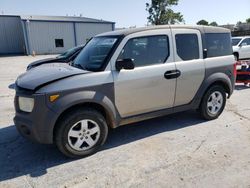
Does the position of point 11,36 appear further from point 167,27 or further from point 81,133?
point 81,133

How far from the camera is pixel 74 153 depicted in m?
3.55

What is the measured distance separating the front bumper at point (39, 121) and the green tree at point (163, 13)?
41348mm

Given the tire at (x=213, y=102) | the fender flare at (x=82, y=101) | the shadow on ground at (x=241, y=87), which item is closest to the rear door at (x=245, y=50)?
the shadow on ground at (x=241, y=87)

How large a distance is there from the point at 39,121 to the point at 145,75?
1.79m

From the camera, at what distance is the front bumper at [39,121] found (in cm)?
321

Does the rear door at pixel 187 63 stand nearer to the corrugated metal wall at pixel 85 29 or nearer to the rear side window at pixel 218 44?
the rear side window at pixel 218 44

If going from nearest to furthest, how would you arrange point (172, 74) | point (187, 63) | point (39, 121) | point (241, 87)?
point (39, 121) < point (172, 74) < point (187, 63) < point (241, 87)

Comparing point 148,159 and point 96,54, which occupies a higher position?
point 96,54

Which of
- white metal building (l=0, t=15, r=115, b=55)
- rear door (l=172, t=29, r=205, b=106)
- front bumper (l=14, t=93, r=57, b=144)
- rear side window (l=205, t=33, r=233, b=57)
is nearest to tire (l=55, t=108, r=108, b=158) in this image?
front bumper (l=14, t=93, r=57, b=144)

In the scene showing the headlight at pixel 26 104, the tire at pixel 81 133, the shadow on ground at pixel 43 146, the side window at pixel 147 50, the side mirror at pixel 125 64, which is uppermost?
the side window at pixel 147 50

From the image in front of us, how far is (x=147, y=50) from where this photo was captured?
4.05 metres

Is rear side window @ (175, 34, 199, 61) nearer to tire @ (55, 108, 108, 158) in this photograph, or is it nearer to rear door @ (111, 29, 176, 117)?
rear door @ (111, 29, 176, 117)

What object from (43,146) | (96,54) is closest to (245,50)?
(96,54)

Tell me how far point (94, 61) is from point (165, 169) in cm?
202
